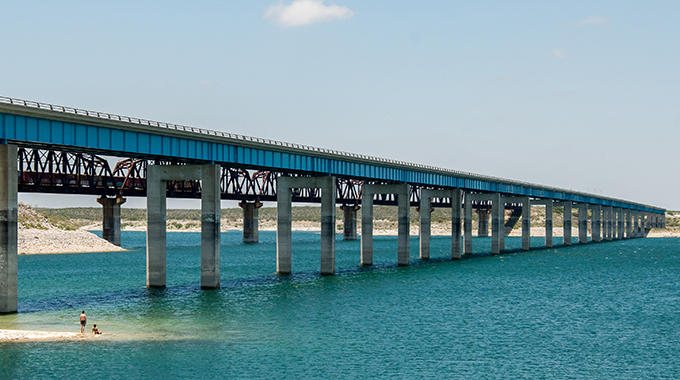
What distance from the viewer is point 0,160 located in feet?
151

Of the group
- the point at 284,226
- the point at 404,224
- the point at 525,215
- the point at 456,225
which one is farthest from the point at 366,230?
the point at 525,215

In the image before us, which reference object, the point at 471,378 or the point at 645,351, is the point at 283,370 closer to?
the point at 471,378

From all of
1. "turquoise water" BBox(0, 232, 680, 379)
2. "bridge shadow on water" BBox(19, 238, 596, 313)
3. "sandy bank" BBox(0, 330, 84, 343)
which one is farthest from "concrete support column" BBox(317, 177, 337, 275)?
"sandy bank" BBox(0, 330, 84, 343)

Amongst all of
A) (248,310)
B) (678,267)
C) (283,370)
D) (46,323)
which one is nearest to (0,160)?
(46,323)

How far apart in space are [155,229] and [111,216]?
80104mm

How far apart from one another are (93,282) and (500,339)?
48270mm

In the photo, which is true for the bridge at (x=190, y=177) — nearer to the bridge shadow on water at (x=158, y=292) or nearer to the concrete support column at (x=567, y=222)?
the bridge shadow on water at (x=158, y=292)

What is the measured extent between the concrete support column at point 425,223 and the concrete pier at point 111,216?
58.8 metres

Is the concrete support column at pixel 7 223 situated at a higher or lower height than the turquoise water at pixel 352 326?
higher

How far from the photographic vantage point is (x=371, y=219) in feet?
318

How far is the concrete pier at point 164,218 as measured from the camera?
62.9 meters

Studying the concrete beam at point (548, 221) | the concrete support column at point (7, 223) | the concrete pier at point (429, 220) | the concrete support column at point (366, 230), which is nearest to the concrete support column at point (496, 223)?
the concrete pier at point (429, 220)

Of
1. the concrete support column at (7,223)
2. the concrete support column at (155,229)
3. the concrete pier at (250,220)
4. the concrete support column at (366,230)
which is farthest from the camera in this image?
the concrete pier at (250,220)

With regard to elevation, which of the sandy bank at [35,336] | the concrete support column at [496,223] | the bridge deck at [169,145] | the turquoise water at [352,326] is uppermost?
the bridge deck at [169,145]
